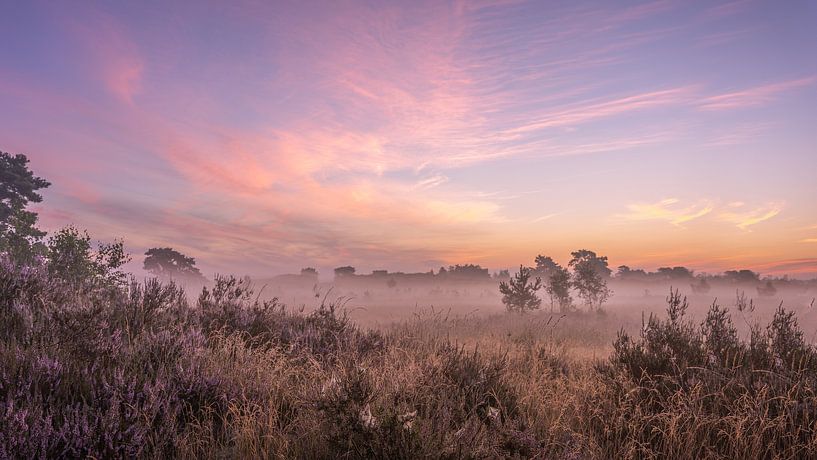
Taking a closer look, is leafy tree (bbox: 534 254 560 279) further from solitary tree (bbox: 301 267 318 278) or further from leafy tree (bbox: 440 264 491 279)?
solitary tree (bbox: 301 267 318 278)

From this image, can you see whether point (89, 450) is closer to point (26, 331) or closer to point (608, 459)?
point (26, 331)

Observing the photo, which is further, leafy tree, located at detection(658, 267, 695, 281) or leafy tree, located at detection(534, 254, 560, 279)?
leafy tree, located at detection(658, 267, 695, 281)

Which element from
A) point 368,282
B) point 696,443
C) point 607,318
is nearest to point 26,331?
point 696,443

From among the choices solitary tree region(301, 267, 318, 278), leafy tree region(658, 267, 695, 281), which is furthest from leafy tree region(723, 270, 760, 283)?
solitary tree region(301, 267, 318, 278)

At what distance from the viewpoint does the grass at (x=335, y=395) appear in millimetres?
2916

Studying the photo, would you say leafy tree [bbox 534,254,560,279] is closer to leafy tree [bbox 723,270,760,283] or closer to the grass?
the grass

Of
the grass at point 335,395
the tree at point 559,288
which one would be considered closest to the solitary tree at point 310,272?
the tree at point 559,288

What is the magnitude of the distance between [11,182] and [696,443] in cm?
2658

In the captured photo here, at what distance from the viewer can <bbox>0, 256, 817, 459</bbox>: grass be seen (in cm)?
292

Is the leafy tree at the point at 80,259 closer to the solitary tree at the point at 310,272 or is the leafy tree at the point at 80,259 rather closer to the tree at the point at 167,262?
the tree at the point at 167,262

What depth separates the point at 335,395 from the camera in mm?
3371

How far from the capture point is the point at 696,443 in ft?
13.6

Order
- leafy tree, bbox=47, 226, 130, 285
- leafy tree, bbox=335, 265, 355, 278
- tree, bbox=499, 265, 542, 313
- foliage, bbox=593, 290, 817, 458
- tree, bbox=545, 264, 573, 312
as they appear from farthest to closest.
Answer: leafy tree, bbox=335, 265, 355, 278 → tree, bbox=545, 264, 573, 312 → tree, bbox=499, 265, 542, 313 → leafy tree, bbox=47, 226, 130, 285 → foliage, bbox=593, 290, 817, 458

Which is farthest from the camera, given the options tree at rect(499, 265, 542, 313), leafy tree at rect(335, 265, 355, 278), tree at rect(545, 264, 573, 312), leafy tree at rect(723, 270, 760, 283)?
leafy tree at rect(335, 265, 355, 278)
